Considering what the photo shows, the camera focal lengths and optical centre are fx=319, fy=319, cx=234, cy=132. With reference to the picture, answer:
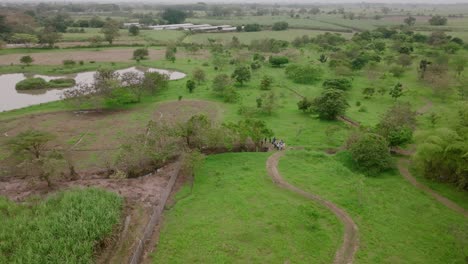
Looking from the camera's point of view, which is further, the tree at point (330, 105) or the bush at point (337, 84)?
the bush at point (337, 84)

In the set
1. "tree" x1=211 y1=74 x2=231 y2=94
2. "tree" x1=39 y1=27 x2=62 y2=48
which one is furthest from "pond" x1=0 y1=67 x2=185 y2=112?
"tree" x1=39 y1=27 x2=62 y2=48

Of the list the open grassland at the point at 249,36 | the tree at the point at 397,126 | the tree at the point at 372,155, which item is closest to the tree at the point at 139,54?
the open grassland at the point at 249,36

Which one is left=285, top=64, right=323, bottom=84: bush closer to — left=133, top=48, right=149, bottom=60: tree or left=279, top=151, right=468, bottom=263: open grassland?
left=279, top=151, right=468, bottom=263: open grassland

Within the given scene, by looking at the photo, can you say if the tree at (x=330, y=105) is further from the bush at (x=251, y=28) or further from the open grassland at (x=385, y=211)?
the bush at (x=251, y=28)

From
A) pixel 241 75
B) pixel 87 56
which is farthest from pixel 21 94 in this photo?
pixel 241 75

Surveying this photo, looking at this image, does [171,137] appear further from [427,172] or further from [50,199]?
[427,172]

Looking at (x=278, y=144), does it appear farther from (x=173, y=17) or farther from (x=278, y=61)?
(x=173, y=17)
